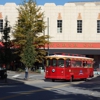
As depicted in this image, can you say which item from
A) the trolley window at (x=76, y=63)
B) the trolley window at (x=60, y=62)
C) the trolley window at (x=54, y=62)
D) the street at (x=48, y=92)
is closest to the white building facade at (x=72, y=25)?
the trolley window at (x=76, y=63)

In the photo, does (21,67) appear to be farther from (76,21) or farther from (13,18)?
(76,21)

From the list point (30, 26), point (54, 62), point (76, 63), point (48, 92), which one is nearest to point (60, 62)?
point (54, 62)

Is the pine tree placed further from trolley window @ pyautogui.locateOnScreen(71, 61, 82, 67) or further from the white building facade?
trolley window @ pyautogui.locateOnScreen(71, 61, 82, 67)

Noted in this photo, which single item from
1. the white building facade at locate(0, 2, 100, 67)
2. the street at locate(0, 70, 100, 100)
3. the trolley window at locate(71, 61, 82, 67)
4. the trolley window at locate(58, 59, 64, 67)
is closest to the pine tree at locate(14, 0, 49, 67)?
the white building facade at locate(0, 2, 100, 67)

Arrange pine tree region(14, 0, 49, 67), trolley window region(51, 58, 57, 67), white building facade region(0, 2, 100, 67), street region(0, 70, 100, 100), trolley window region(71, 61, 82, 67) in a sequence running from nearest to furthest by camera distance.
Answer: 1. street region(0, 70, 100, 100)
2. trolley window region(51, 58, 57, 67)
3. trolley window region(71, 61, 82, 67)
4. pine tree region(14, 0, 49, 67)
5. white building facade region(0, 2, 100, 67)

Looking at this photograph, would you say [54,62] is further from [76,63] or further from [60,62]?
[76,63]

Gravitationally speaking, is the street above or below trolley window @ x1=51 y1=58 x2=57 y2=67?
below

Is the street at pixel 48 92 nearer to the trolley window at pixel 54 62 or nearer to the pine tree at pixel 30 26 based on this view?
the trolley window at pixel 54 62

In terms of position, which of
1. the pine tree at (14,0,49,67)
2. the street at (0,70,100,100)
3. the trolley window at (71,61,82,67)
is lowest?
the street at (0,70,100,100)

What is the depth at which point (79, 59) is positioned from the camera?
35.9m

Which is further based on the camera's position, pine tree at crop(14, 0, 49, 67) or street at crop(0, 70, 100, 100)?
pine tree at crop(14, 0, 49, 67)

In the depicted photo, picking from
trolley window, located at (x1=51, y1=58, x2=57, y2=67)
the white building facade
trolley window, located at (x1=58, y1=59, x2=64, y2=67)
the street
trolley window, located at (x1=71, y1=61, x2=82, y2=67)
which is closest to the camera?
the street

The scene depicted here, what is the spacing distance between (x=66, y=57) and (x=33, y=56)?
3719 millimetres

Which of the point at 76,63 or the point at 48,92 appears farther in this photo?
the point at 76,63
